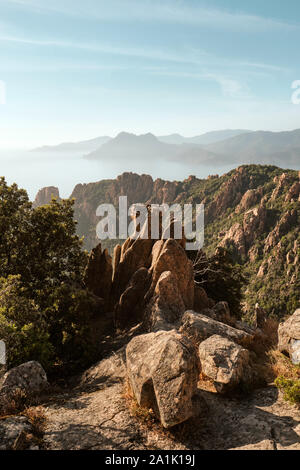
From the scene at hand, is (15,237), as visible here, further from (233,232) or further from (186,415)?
(233,232)

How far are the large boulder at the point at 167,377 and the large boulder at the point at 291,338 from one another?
4651 mm

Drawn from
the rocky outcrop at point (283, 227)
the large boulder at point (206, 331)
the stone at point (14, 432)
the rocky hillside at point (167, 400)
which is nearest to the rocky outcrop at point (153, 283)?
the large boulder at point (206, 331)

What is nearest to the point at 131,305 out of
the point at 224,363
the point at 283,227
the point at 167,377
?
the point at 224,363

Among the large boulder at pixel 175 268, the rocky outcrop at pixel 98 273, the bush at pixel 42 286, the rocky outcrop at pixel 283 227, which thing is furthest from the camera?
the rocky outcrop at pixel 283 227

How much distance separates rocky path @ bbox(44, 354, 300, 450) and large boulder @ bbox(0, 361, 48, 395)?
4.76 ft

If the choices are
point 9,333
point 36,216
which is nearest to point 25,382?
point 9,333

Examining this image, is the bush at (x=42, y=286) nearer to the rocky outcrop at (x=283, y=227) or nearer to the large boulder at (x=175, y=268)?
the large boulder at (x=175, y=268)

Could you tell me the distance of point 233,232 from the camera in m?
137

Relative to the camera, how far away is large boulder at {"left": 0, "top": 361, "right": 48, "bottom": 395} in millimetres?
11766

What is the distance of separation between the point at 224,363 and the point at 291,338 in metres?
3.70

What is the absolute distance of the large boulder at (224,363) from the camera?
10812 mm

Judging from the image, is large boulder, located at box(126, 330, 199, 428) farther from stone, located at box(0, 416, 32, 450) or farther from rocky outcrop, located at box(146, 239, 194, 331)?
rocky outcrop, located at box(146, 239, 194, 331)

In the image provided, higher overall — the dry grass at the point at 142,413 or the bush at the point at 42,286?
the bush at the point at 42,286

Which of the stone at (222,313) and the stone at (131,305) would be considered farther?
the stone at (222,313)
